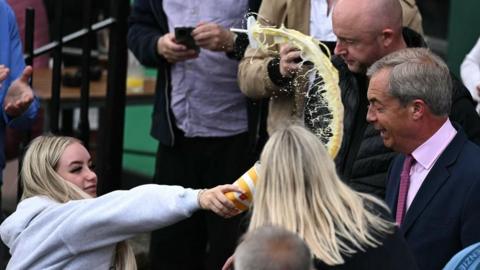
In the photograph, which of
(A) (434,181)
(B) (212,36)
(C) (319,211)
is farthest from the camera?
(B) (212,36)

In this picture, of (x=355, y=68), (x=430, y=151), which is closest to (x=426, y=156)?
(x=430, y=151)

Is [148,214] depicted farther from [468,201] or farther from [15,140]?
[15,140]

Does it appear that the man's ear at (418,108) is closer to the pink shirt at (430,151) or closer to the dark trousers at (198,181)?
the pink shirt at (430,151)

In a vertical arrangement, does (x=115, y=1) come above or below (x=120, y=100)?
above

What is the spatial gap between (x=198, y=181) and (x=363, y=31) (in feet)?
5.06

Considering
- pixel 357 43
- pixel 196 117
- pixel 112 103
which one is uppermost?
pixel 357 43

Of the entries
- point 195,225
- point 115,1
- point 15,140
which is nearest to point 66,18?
point 15,140

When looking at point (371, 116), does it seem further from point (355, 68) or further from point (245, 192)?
point (245, 192)

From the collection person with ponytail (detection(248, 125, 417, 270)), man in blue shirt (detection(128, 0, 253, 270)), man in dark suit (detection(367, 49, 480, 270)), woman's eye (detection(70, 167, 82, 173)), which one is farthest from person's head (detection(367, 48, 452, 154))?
man in blue shirt (detection(128, 0, 253, 270))

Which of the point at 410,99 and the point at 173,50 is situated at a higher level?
the point at 410,99

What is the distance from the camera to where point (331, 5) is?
18.3ft

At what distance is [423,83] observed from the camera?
174 inches

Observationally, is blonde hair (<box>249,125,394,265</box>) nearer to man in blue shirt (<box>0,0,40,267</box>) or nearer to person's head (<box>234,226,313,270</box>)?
person's head (<box>234,226,313,270</box>)

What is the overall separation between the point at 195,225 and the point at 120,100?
0.89 meters
